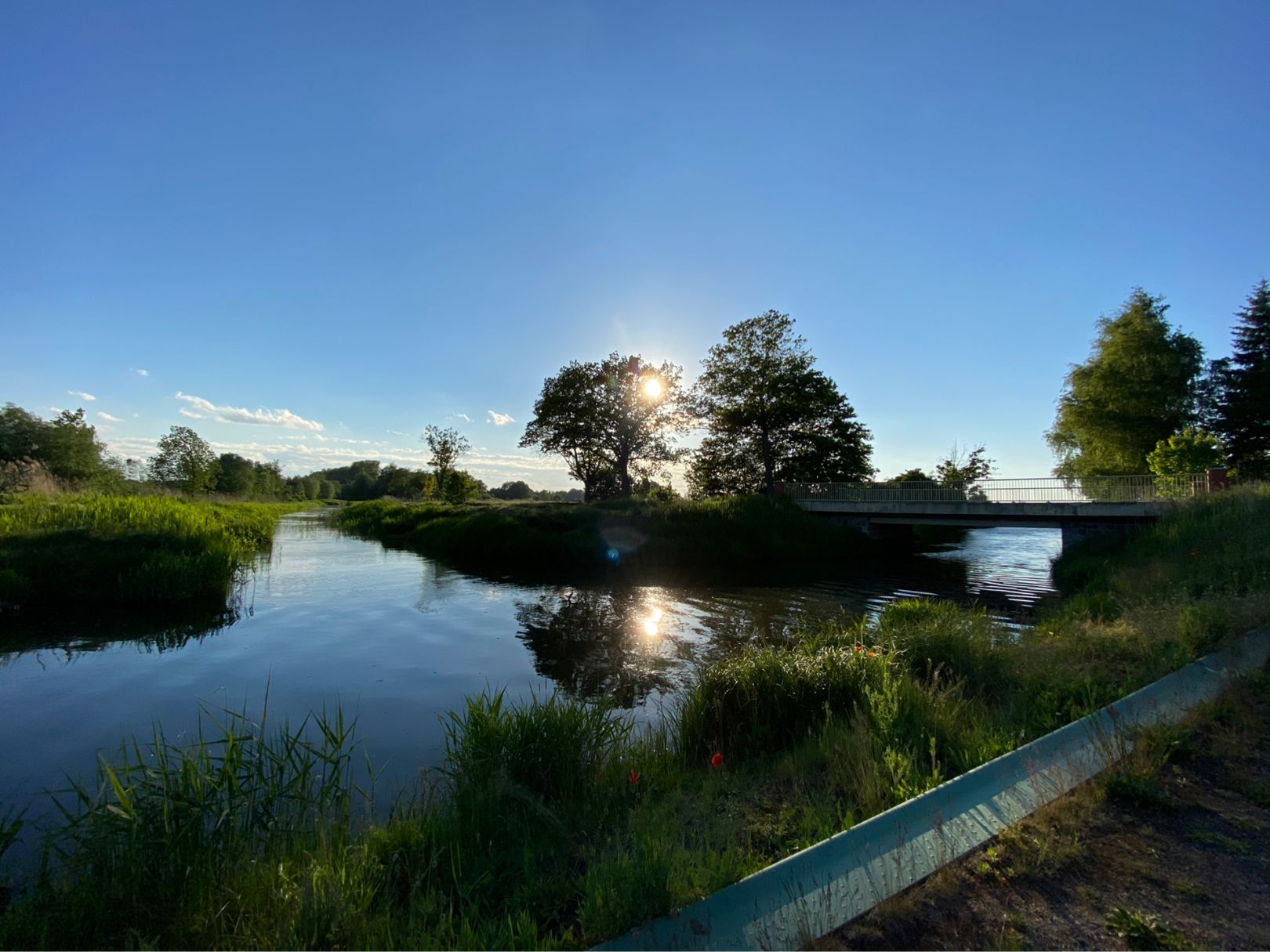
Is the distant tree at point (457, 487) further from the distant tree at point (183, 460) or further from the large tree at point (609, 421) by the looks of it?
the distant tree at point (183, 460)

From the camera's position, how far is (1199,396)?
1535 inches

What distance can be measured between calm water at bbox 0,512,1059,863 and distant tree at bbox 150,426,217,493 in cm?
4023

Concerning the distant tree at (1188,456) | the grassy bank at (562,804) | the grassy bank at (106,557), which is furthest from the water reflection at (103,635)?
the distant tree at (1188,456)

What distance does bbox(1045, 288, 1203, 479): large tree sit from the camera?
3612cm

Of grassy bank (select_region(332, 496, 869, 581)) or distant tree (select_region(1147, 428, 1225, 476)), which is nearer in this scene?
grassy bank (select_region(332, 496, 869, 581))

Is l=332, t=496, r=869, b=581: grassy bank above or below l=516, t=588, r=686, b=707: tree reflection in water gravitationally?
above

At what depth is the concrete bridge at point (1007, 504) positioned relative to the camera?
2150 centimetres

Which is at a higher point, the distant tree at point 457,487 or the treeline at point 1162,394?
the treeline at point 1162,394

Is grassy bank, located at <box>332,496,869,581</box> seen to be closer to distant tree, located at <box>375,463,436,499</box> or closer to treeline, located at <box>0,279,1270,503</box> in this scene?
treeline, located at <box>0,279,1270,503</box>

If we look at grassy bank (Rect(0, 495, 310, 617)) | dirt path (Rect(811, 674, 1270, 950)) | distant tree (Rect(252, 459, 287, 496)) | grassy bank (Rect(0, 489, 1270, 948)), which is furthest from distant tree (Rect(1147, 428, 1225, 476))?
distant tree (Rect(252, 459, 287, 496))

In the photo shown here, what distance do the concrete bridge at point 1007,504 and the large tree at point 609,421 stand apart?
1193 centimetres

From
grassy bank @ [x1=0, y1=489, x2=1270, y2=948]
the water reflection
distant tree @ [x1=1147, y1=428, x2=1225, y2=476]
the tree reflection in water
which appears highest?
distant tree @ [x1=1147, y1=428, x2=1225, y2=476]

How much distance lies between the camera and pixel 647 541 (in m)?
23.2

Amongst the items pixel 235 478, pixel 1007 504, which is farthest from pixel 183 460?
pixel 1007 504
